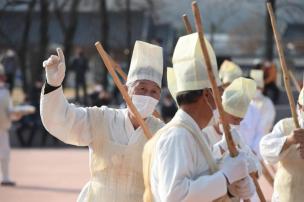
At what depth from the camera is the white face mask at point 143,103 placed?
721 centimetres

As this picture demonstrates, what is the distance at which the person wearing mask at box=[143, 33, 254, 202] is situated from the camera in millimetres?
5234

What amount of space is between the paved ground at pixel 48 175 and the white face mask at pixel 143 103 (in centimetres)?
697

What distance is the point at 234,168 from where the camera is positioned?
543 centimetres

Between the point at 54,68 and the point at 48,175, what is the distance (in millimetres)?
11022

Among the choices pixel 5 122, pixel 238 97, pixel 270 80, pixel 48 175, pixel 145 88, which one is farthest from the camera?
pixel 270 80

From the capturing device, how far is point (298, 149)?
25.9 ft

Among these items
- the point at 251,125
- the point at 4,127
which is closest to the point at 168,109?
the point at 4,127

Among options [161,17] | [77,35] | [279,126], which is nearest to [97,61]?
[161,17]

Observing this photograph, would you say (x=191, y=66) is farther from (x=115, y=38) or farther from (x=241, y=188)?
(x=115, y=38)

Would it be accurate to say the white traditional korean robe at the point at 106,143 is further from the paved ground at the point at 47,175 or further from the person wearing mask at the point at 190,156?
the paved ground at the point at 47,175

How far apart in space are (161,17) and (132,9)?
2284mm

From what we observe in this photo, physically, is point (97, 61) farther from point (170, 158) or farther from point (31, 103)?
point (170, 158)

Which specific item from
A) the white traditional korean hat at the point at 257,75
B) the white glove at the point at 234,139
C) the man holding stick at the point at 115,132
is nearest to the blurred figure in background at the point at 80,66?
the white traditional korean hat at the point at 257,75

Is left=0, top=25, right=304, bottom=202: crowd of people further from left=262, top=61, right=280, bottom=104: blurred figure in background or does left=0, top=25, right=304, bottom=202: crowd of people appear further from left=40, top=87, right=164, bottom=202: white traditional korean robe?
left=262, top=61, right=280, bottom=104: blurred figure in background
